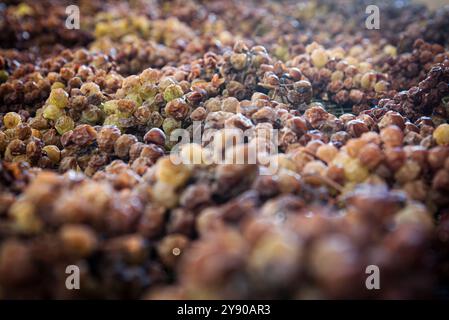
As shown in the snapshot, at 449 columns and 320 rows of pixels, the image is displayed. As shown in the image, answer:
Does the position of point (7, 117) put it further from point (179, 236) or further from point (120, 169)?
point (179, 236)

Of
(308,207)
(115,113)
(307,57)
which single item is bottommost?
(308,207)

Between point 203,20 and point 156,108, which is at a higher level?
point 203,20

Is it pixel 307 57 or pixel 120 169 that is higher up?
pixel 307 57

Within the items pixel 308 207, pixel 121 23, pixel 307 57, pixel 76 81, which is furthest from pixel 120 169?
pixel 121 23

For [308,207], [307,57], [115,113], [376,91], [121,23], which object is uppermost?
[121,23]

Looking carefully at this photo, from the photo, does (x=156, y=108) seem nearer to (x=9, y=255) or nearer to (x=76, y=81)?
(x=76, y=81)

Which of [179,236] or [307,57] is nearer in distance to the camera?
[179,236]
